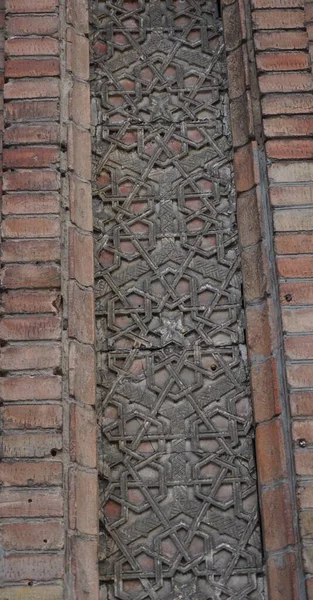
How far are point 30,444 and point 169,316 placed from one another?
2.58ft

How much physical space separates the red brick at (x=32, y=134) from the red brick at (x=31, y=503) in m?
1.27

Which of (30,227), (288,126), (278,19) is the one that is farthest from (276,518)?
(278,19)

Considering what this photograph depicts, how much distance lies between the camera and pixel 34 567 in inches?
120

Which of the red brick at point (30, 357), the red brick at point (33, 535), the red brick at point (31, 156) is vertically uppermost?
the red brick at point (31, 156)

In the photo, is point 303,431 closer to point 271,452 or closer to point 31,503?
point 271,452

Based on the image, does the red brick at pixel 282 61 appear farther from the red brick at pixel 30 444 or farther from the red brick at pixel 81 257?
the red brick at pixel 30 444

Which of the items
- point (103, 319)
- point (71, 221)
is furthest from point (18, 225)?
point (103, 319)

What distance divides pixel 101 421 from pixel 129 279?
56 centimetres

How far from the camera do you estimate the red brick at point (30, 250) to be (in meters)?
3.46

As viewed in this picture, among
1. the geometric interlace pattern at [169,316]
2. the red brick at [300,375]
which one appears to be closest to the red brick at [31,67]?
the geometric interlace pattern at [169,316]

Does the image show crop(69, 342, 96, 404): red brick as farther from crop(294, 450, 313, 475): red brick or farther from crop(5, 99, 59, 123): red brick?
crop(5, 99, 59, 123): red brick

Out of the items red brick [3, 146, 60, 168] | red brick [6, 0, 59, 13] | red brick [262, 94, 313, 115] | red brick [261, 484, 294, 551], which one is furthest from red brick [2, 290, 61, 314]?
red brick [6, 0, 59, 13]

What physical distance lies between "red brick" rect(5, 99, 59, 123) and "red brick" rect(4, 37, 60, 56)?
0.70 feet

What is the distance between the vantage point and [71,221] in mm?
3588
